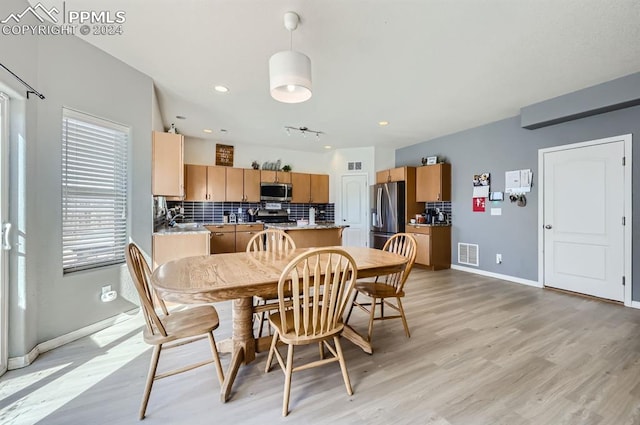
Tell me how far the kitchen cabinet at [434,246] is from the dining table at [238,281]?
9.60ft

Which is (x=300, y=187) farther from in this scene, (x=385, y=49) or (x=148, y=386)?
(x=148, y=386)

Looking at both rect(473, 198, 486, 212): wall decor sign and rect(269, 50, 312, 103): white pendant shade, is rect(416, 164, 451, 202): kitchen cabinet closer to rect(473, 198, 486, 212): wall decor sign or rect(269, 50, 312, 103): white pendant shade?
rect(473, 198, 486, 212): wall decor sign

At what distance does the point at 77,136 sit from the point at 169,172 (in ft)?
2.84

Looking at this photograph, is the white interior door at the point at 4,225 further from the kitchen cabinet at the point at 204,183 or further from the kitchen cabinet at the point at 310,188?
the kitchen cabinet at the point at 310,188

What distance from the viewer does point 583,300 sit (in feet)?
11.2

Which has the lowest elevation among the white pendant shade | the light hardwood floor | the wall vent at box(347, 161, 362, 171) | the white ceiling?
the light hardwood floor

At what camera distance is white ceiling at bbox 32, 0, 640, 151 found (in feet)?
6.38

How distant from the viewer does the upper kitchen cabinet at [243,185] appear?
5711 mm

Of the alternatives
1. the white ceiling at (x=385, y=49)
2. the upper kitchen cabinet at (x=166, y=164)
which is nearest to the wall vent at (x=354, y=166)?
the white ceiling at (x=385, y=49)

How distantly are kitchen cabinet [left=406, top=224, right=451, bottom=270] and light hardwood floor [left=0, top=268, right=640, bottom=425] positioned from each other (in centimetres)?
226

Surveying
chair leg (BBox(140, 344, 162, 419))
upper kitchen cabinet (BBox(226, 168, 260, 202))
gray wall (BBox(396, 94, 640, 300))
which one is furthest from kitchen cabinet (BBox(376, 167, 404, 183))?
chair leg (BBox(140, 344, 162, 419))

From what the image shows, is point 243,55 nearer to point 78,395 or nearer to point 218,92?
point 218,92

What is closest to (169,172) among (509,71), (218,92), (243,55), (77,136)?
(77,136)

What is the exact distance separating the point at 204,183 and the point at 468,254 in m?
5.27
